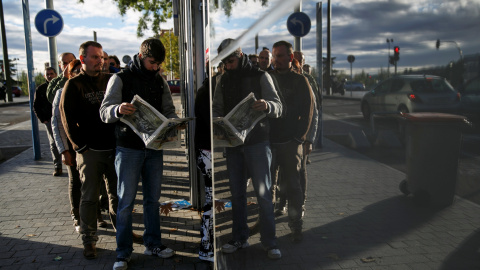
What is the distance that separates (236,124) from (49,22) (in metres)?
8.17

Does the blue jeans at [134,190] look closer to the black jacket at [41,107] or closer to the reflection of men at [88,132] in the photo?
the reflection of men at [88,132]

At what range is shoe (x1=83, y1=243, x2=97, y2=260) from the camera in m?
3.83

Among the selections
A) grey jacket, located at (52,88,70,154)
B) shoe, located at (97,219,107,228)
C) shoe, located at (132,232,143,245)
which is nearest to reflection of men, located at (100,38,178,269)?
shoe, located at (132,232,143,245)

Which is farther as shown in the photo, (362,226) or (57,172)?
(57,172)

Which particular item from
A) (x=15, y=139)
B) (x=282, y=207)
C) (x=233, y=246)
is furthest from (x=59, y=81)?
(x=15, y=139)

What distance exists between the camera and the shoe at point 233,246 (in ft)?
4.24

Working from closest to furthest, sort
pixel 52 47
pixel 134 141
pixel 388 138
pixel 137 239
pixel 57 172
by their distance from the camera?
pixel 388 138
pixel 134 141
pixel 137 239
pixel 57 172
pixel 52 47

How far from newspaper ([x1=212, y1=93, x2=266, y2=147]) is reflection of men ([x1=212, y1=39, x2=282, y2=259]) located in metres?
0.02

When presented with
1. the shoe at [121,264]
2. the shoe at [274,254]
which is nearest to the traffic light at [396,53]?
the shoe at [274,254]

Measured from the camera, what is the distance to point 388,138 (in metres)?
0.55

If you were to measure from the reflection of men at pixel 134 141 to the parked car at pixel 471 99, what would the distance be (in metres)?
3.13

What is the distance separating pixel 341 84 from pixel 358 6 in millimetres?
123

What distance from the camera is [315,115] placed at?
0.78 m

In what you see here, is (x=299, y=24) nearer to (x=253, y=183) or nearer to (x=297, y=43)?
(x=297, y=43)
